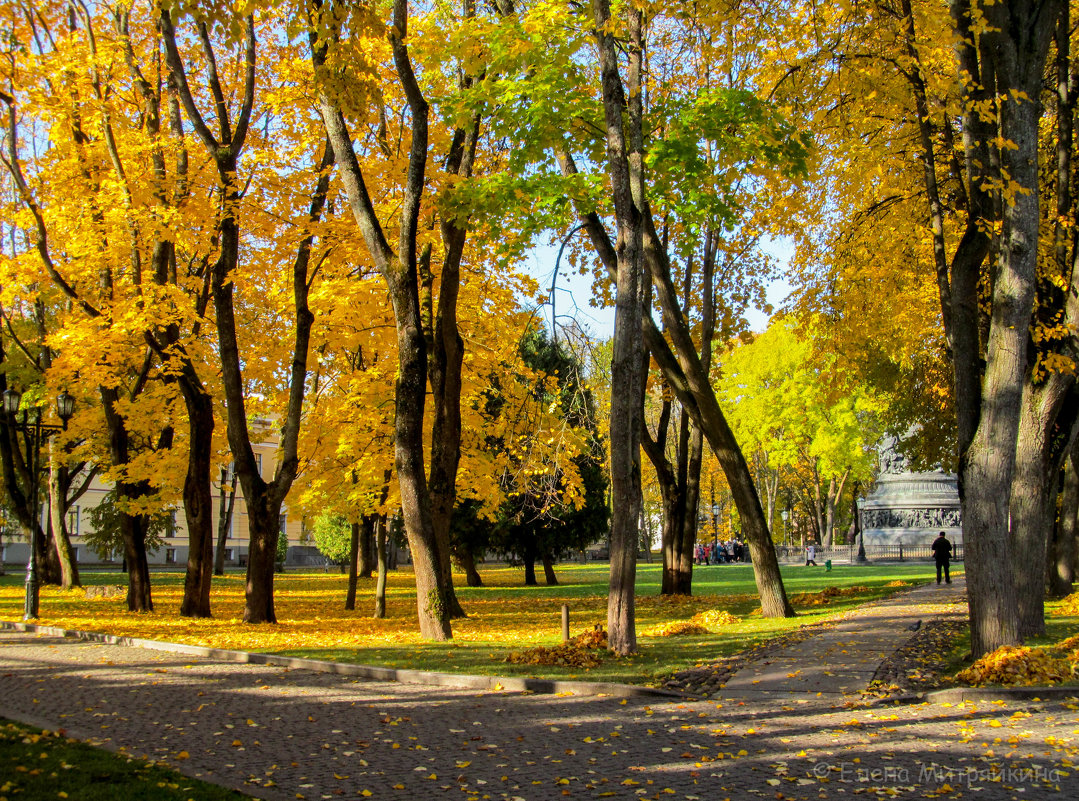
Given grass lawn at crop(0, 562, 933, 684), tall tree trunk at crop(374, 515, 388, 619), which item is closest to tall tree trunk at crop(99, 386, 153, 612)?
grass lawn at crop(0, 562, 933, 684)

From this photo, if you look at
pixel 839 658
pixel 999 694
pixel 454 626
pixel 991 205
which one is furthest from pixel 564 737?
pixel 454 626

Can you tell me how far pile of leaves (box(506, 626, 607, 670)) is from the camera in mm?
10648

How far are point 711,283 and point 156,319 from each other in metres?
12.8

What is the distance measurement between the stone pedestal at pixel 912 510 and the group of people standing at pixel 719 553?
60.7ft

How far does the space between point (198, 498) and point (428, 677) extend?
1036cm

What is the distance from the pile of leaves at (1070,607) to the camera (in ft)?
51.2

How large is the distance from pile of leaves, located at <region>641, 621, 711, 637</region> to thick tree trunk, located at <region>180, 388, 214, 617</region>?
9.68 meters

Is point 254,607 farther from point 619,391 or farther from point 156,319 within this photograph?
point 619,391

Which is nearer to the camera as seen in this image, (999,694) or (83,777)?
(83,777)

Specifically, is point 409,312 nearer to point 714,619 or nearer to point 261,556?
point 261,556

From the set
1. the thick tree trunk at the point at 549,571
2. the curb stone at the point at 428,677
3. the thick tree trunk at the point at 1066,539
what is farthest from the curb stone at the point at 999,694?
the thick tree trunk at the point at 549,571

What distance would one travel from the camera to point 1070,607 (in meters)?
16.2

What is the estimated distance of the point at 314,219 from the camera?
17828mm

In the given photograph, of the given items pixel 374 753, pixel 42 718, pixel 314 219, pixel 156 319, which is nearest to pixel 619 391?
pixel 374 753
